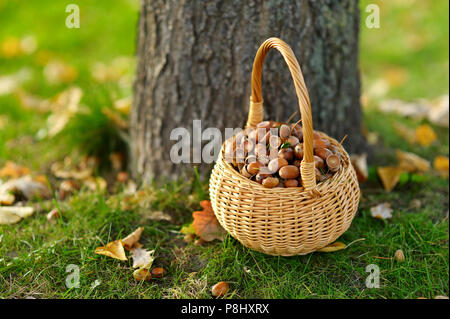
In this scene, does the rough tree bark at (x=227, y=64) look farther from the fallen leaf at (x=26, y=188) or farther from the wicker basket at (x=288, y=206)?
the fallen leaf at (x=26, y=188)

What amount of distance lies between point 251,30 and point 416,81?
2.17 m

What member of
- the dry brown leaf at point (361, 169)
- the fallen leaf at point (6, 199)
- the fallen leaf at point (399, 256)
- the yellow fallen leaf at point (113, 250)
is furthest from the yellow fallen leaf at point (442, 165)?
the fallen leaf at point (6, 199)

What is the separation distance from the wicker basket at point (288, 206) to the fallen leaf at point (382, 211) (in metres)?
0.36

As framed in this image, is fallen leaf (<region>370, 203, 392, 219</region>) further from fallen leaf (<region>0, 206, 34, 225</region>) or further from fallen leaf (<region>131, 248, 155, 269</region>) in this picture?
fallen leaf (<region>0, 206, 34, 225</region>)

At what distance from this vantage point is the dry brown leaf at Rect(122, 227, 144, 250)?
198cm

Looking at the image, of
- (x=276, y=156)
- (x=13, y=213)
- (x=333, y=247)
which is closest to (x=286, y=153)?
(x=276, y=156)

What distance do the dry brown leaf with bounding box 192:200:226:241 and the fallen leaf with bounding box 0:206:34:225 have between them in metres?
0.87

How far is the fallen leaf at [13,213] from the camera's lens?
2137mm

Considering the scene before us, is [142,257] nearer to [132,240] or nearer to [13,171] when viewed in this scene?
[132,240]

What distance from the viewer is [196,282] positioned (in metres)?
1.83

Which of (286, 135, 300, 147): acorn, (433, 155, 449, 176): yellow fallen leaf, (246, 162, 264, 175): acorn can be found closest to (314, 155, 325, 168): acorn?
(286, 135, 300, 147): acorn

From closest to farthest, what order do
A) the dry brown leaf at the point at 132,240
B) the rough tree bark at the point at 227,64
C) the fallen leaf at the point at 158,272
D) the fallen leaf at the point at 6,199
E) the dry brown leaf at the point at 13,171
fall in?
the fallen leaf at the point at 158,272, the dry brown leaf at the point at 132,240, the rough tree bark at the point at 227,64, the fallen leaf at the point at 6,199, the dry brown leaf at the point at 13,171
